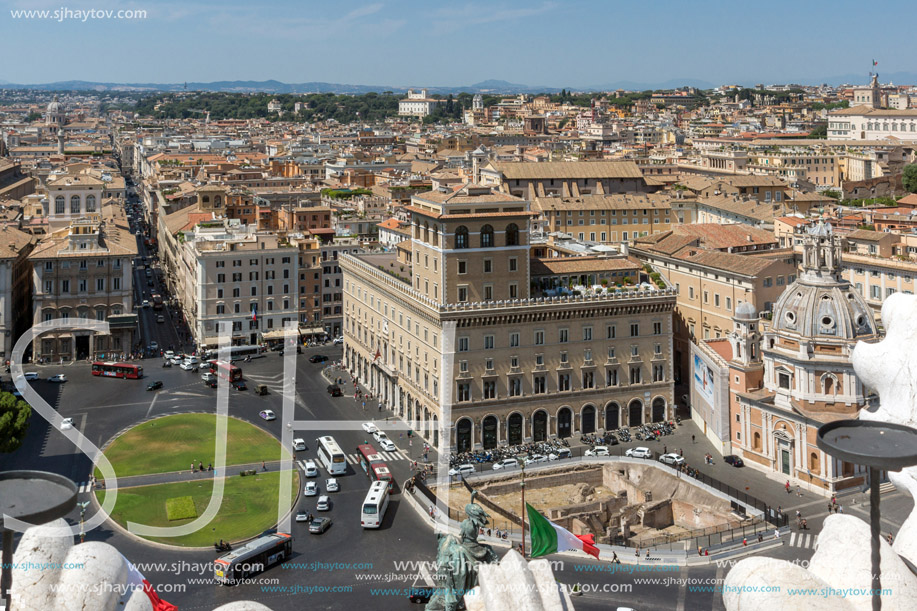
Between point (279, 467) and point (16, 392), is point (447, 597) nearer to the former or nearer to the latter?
point (279, 467)

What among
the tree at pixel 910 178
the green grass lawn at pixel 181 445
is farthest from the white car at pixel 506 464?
the tree at pixel 910 178

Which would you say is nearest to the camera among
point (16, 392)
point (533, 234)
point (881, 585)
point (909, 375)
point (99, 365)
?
point (881, 585)

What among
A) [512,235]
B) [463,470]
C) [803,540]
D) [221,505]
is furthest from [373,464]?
Result: [803,540]

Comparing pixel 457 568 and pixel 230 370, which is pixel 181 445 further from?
pixel 457 568

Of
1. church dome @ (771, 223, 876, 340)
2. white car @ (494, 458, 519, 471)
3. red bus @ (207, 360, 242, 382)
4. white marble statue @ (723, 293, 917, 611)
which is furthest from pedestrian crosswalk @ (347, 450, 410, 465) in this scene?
white marble statue @ (723, 293, 917, 611)

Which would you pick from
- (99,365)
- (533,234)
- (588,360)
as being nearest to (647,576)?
(588,360)
